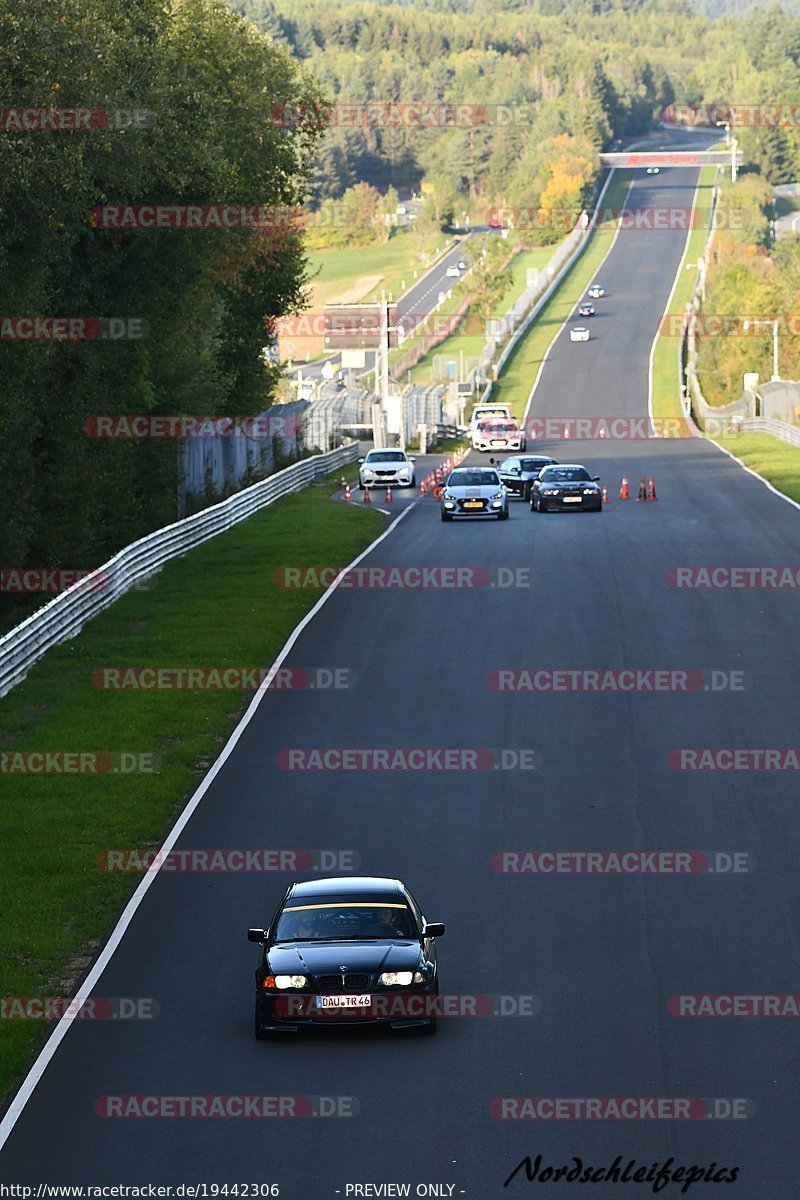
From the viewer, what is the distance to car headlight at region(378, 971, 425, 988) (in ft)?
46.6

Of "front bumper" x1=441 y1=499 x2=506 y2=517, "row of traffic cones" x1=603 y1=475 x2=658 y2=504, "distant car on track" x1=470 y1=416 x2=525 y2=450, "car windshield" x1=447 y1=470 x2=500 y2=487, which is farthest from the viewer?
"distant car on track" x1=470 y1=416 x2=525 y2=450

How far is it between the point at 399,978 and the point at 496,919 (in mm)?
3456

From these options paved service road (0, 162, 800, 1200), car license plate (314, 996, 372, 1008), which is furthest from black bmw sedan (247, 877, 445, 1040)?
paved service road (0, 162, 800, 1200)

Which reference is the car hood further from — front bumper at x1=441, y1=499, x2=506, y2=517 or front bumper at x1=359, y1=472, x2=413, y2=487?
front bumper at x1=359, y1=472, x2=413, y2=487

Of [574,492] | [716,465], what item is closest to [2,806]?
[574,492]

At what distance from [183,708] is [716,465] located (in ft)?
146

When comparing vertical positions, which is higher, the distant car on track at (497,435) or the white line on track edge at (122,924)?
the white line on track edge at (122,924)

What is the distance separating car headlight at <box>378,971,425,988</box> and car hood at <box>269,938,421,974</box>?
37 mm

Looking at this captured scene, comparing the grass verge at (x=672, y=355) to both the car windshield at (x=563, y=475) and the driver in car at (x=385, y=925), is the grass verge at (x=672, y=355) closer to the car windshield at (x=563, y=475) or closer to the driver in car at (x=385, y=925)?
the car windshield at (x=563, y=475)

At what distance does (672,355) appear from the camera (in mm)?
123688

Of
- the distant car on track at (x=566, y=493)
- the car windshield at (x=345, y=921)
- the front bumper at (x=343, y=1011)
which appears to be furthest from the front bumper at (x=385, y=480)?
the front bumper at (x=343, y=1011)

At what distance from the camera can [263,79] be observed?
49156mm

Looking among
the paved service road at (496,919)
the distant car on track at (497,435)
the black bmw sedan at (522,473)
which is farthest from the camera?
the distant car on track at (497,435)

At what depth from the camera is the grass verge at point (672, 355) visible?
4131 inches
